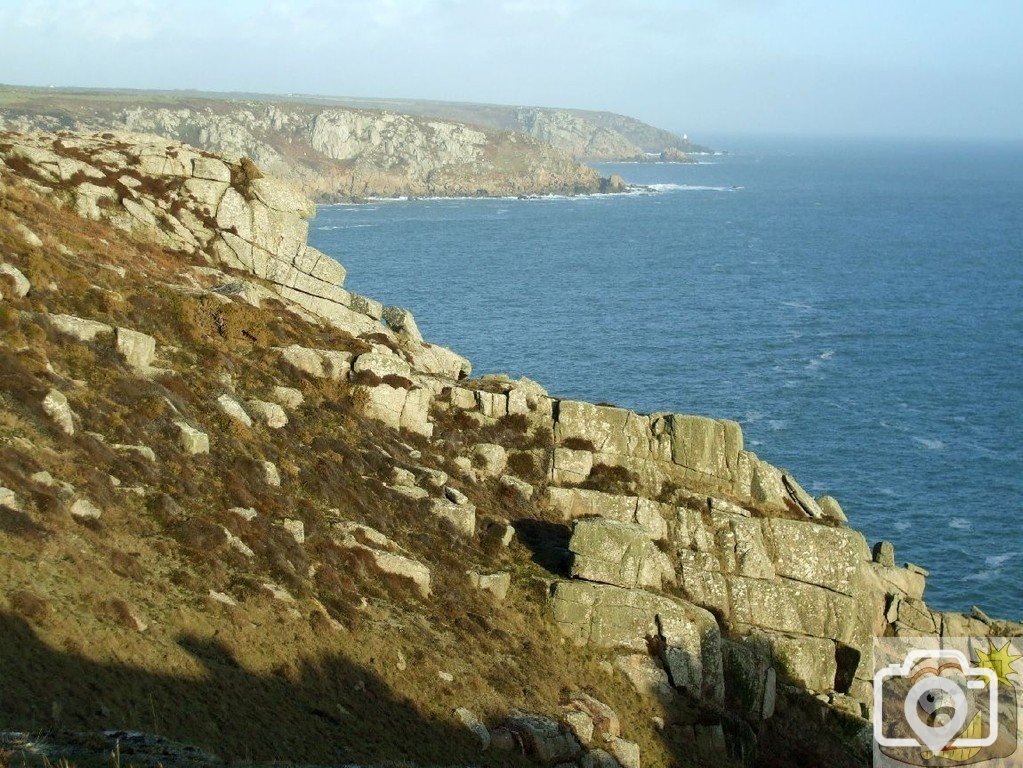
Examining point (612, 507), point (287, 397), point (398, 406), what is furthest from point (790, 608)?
point (287, 397)

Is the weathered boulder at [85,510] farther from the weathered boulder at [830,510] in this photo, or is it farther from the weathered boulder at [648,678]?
the weathered boulder at [830,510]

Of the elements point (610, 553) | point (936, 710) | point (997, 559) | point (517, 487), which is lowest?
point (997, 559)

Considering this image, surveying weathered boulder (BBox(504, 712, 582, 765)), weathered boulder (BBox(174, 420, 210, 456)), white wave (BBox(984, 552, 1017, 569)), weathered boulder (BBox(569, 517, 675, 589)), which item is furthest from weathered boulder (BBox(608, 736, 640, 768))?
white wave (BBox(984, 552, 1017, 569))

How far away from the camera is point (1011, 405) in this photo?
9981 centimetres

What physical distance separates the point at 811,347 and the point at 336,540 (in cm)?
9323

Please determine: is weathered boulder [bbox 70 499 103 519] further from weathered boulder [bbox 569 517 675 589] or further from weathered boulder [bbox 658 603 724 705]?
weathered boulder [bbox 658 603 724 705]

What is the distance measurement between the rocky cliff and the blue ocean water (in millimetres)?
24689

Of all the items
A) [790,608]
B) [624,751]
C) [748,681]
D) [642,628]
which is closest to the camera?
[624,751]

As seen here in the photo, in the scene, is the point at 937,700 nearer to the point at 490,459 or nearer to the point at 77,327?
the point at 490,459

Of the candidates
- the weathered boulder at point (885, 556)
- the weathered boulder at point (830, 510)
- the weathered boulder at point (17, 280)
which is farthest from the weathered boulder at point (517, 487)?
the weathered boulder at point (17, 280)

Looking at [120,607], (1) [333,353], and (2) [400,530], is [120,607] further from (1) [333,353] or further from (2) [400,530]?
(1) [333,353]

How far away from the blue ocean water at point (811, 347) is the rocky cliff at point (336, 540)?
24689 mm

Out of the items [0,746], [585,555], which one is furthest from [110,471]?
[585,555]

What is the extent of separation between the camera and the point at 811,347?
390 ft
